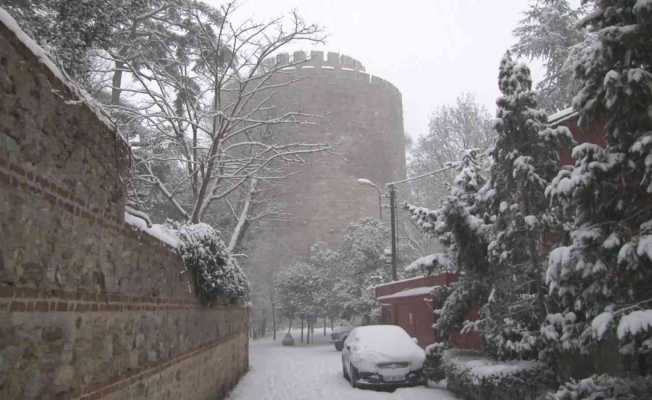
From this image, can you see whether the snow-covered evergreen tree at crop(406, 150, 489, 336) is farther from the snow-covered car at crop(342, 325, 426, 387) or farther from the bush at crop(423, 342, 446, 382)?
the snow-covered car at crop(342, 325, 426, 387)

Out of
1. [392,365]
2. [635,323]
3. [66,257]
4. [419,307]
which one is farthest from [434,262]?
[66,257]

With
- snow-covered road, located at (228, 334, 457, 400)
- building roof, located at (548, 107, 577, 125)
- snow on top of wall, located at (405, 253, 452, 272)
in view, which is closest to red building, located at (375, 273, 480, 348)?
snow on top of wall, located at (405, 253, 452, 272)

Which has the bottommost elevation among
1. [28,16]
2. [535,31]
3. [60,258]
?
[60,258]

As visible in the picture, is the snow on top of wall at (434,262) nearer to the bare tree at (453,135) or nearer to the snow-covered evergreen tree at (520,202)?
the snow-covered evergreen tree at (520,202)

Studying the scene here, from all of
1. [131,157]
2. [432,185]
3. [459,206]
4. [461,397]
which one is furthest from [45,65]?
[432,185]

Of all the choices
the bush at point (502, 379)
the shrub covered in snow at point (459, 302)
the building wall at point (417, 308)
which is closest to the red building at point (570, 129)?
the shrub covered in snow at point (459, 302)

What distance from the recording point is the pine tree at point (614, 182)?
16.4 feet

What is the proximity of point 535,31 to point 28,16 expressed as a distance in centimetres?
1967

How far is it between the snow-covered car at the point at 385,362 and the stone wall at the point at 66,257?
19.9ft

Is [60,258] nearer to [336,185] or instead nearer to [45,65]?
[45,65]

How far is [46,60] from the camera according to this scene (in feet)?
10.8

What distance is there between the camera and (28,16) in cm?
750

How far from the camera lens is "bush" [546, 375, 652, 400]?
5.32 metres

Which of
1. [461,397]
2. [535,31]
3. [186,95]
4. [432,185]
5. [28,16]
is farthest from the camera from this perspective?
[432,185]
